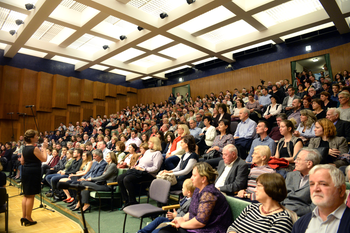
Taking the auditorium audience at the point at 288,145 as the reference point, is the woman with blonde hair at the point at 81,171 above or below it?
below

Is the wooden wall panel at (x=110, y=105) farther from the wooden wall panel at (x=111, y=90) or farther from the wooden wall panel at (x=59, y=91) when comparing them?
the wooden wall panel at (x=59, y=91)

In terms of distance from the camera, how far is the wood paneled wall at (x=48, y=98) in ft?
31.8

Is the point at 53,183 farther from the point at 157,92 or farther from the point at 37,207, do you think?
the point at 157,92

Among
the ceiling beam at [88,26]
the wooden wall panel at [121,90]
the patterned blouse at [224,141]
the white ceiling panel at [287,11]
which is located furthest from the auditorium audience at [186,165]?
the wooden wall panel at [121,90]

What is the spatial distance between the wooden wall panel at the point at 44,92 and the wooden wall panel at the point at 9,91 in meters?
0.77

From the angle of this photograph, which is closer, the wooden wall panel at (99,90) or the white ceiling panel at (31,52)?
the white ceiling panel at (31,52)

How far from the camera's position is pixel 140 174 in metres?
3.40

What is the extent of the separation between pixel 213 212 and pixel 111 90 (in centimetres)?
1214

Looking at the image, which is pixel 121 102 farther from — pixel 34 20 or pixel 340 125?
pixel 340 125

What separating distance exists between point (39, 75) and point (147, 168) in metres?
9.51

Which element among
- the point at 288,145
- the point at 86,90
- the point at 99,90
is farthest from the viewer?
the point at 99,90

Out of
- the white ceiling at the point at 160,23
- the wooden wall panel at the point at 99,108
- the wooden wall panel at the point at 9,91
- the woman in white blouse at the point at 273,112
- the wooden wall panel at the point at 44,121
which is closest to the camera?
the woman in white blouse at the point at 273,112

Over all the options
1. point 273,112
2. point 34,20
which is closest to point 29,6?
point 34,20

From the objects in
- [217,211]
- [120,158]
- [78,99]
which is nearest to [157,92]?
[78,99]
